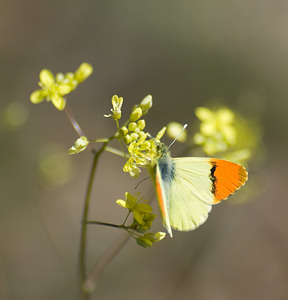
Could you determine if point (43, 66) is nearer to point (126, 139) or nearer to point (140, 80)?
point (140, 80)

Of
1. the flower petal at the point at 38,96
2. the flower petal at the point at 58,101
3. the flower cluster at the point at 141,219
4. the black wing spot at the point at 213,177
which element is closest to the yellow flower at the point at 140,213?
the flower cluster at the point at 141,219

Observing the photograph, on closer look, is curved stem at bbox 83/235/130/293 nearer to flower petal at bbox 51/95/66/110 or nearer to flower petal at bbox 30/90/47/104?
flower petal at bbox 51/95/66/110

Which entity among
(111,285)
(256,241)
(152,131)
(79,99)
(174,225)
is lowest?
(256,241)

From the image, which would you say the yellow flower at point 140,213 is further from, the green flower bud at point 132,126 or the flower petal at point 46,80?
the flower petal at point 46,80

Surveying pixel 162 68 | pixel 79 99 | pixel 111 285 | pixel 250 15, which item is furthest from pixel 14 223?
pixel 250 15

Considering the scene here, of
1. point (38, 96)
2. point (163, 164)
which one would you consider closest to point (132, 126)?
point (163, 164)

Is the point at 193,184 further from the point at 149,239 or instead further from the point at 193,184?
the point at 149,239

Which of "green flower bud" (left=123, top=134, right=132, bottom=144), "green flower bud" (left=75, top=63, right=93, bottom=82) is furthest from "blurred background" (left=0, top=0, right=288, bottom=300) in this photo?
"green flower bud" (left=123, top=134, right=132, bottom=144)

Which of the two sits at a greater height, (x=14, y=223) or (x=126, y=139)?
(x=126, y=139)
